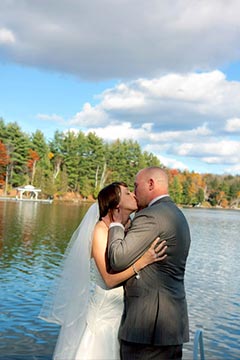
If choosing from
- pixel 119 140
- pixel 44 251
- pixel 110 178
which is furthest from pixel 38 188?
pixel 44 251

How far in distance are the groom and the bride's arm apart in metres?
0.04

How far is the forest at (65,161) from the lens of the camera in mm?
67688

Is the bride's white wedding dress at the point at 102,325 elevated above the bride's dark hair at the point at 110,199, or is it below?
below

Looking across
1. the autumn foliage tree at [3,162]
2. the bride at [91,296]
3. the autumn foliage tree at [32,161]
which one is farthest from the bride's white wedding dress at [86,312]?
the autumn foliage tree at [32,161]

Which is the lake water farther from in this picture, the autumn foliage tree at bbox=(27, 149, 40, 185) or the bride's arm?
the autumn foliage tree at bbox=(27, 149, 40, 185)

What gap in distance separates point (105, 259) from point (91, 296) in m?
0.74

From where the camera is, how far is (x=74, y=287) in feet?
12.3

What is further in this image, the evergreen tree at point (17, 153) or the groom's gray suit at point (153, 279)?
the evergreen tree at point (17, 153)

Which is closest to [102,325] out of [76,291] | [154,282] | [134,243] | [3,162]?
[76,291]

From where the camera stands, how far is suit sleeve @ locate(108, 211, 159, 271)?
110 inches

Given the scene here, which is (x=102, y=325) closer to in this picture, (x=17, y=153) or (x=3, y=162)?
(x=3, y=162)

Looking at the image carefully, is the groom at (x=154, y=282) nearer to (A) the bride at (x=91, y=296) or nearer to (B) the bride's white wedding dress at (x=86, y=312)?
(A) the bride at (x=91, y=296)

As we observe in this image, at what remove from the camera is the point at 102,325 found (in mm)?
3631

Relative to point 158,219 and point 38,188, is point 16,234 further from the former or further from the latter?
point 38,188
